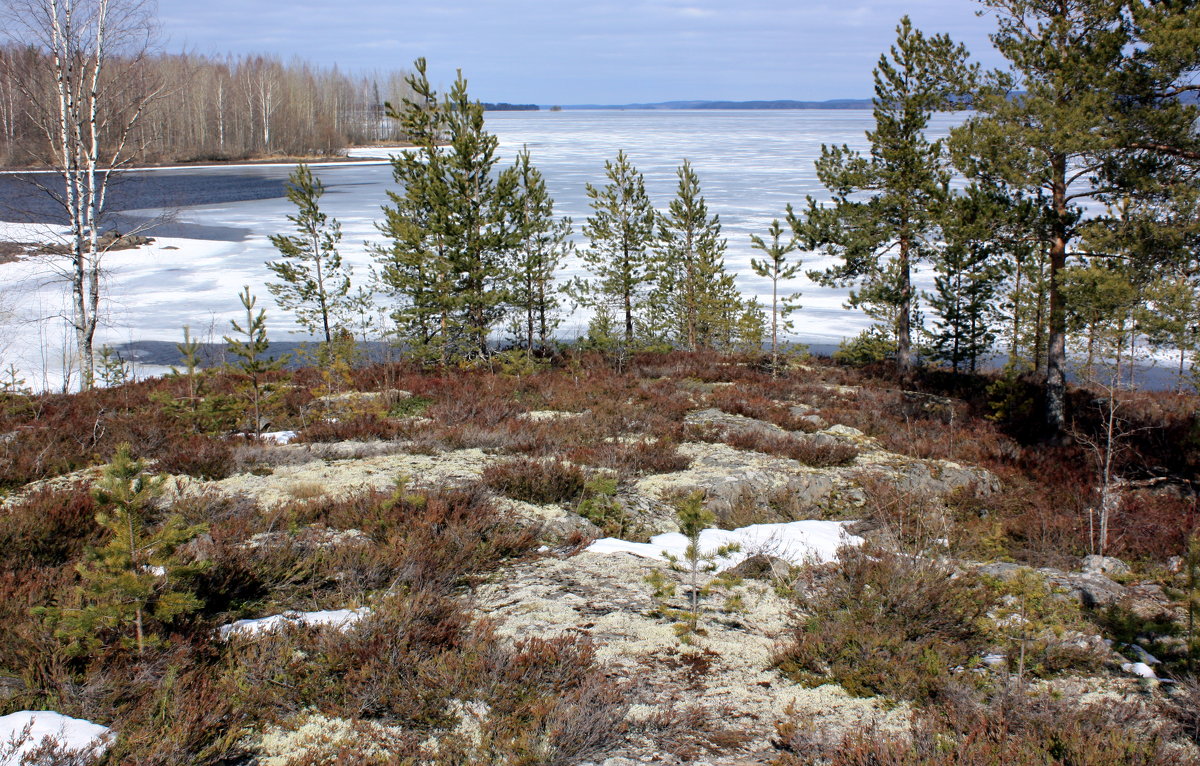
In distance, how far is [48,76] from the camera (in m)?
18.0

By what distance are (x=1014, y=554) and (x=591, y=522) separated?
13.9ft

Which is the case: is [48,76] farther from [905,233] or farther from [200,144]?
[200,144]

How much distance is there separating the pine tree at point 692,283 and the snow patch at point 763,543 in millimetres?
19387

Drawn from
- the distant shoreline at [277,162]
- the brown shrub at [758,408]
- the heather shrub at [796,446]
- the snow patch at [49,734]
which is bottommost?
the brown shrub at [758,408]

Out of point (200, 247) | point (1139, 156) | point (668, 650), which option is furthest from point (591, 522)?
point (200, 247)

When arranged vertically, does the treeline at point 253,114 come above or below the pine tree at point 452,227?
above

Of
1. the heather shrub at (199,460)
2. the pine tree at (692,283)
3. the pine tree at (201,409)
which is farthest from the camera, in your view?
the pine tree at (692,283)

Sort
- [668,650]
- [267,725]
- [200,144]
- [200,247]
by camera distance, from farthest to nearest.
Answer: [200,144], [200,247], [668,650], [267,725]

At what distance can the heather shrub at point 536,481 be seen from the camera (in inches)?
288

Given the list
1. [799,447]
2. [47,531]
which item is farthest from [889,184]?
[47,531]

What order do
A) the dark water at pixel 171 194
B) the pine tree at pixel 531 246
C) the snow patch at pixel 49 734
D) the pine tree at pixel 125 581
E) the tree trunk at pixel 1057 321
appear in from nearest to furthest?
the snow patch at pixel 49 734 → the pine tree at pixel 125 581 → the tree trunk at pixel 1057 321 → the pine tree at pixel 531 246 → the dark water at pixel 171 194

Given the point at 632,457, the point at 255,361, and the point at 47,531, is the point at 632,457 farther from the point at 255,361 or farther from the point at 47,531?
the point at 47,531

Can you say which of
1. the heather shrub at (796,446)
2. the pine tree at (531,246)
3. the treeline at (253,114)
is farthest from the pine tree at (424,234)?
the treeline at (253,114)

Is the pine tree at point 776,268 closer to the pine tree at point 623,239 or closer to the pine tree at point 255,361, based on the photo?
the pine tree at point 623,239
